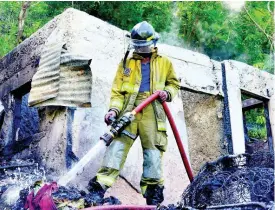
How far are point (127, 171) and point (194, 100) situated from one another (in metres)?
2.83

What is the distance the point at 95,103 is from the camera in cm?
631

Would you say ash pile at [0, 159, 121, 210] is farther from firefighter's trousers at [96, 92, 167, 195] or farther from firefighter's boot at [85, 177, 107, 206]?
firefighter's trousers at [96, 92, 167, 195]

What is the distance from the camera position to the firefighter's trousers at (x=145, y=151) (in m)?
4.79

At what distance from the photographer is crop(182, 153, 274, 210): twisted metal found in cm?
358

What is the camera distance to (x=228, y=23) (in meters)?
15.0

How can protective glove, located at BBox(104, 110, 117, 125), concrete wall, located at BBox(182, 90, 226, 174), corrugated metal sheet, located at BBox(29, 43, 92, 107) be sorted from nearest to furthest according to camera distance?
protective glove, located at BBox(104, 110, 117, 125) < corrugated metal sheet, located at BBox(29, 43, 92, 107) < concrete wall, located at BBox(182, 90, 226, 174)

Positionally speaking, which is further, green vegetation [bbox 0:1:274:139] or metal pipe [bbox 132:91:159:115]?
green vegetation [bbox 0:1:274:139]

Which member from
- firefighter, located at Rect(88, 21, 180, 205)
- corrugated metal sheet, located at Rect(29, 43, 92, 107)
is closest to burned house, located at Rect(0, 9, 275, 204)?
corrugated metal sheet, located at Rect(29, 43, 92, 107)

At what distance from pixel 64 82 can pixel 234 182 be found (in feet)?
9.89

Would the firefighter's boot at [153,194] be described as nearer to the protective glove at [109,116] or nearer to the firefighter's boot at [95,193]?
the firefighter's boot at [95,193]

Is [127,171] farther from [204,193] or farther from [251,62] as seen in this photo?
[251,62]

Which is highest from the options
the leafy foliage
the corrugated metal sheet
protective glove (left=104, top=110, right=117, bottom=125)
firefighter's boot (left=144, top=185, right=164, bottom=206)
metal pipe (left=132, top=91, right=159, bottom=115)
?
the leafy foliage

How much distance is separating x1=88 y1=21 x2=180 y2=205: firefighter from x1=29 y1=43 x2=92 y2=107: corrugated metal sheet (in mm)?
985

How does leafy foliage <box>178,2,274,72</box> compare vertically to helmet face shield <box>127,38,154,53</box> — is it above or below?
above
